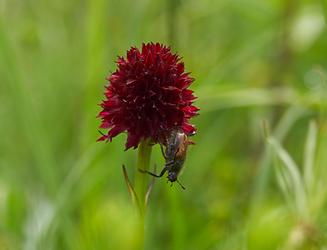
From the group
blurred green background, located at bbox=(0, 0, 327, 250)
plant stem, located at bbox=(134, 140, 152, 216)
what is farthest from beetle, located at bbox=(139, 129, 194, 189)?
blurred green background, located at bbox=(0, 0, 327, 250)

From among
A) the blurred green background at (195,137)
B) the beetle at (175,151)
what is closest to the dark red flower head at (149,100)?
the beetle at (175,151)

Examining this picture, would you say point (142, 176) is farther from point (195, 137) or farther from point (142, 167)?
point (195, 137)

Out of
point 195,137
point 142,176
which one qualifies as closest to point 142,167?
point 142,176

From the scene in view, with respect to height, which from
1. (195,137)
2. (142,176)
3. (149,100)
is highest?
(195,137)

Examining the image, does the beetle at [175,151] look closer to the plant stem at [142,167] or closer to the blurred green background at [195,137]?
the plant stem at [142,167]

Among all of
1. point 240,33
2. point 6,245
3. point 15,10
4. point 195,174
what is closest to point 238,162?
point 195,174

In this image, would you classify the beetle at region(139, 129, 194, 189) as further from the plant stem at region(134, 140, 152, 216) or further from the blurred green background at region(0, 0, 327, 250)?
the blurred green background at region(0, 0, 327, 250)
